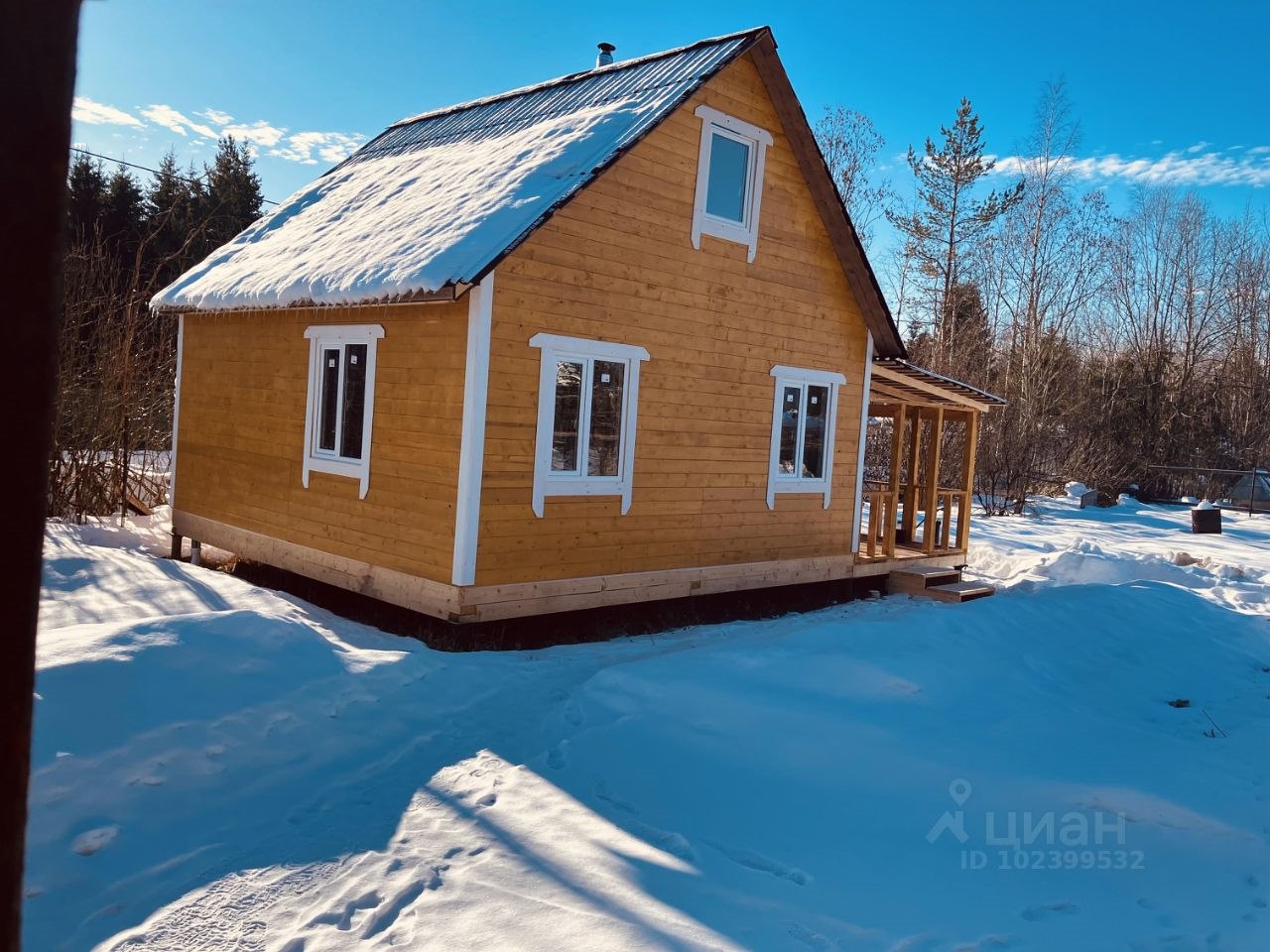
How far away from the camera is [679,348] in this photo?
34.9 ft

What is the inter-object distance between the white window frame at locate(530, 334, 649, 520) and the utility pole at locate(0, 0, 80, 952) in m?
7.41

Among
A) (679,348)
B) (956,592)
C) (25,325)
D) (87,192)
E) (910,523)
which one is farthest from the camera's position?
(87,192)

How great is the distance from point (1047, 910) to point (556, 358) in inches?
250

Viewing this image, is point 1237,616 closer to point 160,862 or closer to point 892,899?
point 892,899

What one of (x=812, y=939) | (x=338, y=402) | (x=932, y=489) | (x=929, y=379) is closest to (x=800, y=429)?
(x=929, y=379)

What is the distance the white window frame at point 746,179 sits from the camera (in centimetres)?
1072

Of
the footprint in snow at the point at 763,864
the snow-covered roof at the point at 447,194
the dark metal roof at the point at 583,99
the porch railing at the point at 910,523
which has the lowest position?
the footprint in snow at the point at 763,864

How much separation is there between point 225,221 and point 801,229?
91.9 ft

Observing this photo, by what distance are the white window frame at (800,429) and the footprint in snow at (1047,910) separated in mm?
7604

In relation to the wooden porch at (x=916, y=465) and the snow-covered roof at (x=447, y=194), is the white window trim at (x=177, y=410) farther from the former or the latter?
the wooden porch at (x=916, y=465)

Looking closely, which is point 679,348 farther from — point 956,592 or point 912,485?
point 912,485

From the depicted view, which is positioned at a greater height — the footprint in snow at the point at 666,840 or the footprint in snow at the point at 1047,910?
the footprint in snow at the point at 666,840

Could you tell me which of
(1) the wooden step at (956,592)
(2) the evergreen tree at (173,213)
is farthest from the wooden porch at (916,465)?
(2) the evergreen tree at (173,213)

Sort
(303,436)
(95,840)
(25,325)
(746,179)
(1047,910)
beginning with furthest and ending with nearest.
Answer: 1. (746,179)
2. (303,436)
3. (1047,910)
4. (95,840)
5. (25,325)
